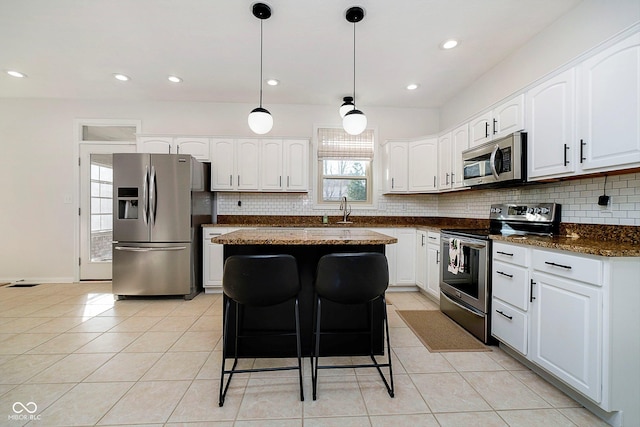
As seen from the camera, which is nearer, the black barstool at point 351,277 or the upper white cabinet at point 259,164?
the black barstool at point 351,277

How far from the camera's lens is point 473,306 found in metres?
2.45

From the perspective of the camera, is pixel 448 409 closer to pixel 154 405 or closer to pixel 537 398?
pixel 537 398

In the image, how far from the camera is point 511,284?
80.4 inches

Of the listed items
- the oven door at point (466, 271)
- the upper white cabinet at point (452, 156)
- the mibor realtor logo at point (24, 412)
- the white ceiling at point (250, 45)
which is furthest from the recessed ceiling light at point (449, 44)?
the mibor realtor logo at point (24, 412)


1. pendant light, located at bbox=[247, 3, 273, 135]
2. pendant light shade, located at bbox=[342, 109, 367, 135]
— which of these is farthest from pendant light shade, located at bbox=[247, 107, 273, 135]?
pendant light shade, located at bbox=[342, 109, 367, 135]

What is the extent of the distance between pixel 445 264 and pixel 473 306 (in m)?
0.56

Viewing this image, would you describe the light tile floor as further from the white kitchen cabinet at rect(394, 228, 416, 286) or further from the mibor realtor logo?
the white kitchen cabinet at rect(394, 228, 416, 286)

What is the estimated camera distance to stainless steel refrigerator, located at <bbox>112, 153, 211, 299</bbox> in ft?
11.0

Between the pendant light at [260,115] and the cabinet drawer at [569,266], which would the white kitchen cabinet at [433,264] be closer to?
the cabinet drawer at [569,266]

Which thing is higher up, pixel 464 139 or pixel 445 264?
pixel 464 139

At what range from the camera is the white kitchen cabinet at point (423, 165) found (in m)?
3.83

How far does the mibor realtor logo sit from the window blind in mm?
3799

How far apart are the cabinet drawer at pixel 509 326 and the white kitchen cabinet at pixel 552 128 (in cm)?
110

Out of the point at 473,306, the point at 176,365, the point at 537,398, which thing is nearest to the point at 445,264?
the point at 473,306
